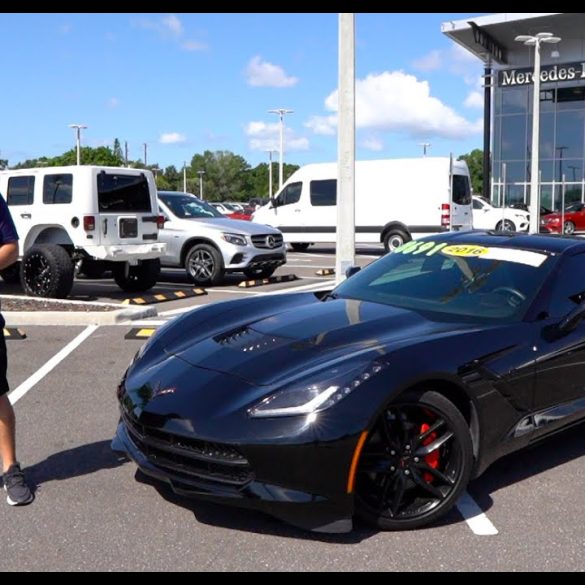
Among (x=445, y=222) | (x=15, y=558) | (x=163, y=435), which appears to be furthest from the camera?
(x=445, y=222)

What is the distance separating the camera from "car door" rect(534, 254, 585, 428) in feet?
13.7

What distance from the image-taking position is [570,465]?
15.0 feet

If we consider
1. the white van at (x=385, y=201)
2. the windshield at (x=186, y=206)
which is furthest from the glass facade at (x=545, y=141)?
A: the windshield at (x=186, y=206)

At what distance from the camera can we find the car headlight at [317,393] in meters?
3.39

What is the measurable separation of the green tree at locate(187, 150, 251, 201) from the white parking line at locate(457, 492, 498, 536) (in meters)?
101

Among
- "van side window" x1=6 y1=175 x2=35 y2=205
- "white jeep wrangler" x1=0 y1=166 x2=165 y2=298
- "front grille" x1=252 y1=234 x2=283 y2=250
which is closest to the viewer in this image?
"white jeep wrangler" x1=0 y1=166 x2=165 y2=298

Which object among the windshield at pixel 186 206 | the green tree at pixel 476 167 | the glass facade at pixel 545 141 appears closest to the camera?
the windshield at pixel 186 206

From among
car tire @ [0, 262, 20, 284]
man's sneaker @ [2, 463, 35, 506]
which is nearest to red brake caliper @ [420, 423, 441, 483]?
man's sneaker @ [2, 463, 35, 506]

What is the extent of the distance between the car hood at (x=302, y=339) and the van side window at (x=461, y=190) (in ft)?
52.0

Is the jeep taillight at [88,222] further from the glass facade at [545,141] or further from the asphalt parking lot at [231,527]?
the glass facade at [545,141]

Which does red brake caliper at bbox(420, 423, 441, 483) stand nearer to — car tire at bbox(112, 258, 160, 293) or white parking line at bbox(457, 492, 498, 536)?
white parking line at bbox(457, 492, 498, 536)

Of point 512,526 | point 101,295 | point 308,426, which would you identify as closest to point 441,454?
point 512,526

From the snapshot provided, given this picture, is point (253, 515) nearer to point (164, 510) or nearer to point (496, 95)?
point (164, 510)

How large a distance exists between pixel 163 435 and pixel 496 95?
41.9m
